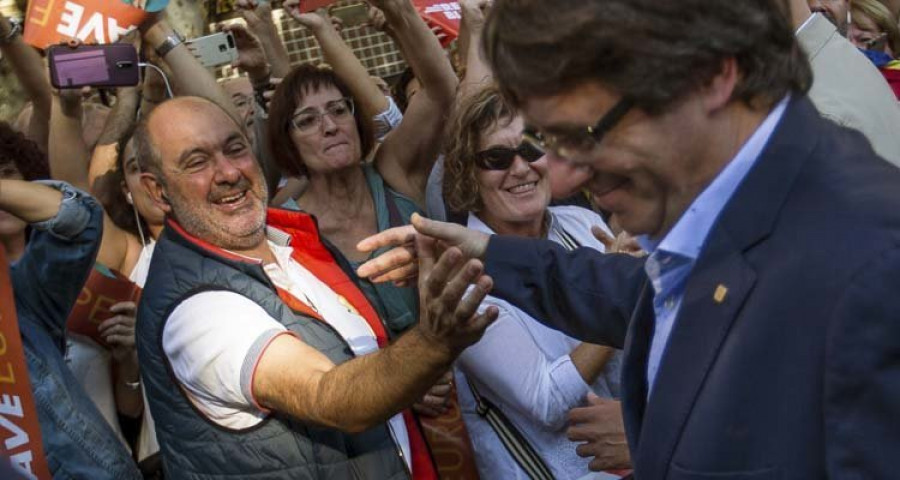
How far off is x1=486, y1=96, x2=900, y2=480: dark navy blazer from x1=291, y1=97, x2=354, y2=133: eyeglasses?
9.19 ft

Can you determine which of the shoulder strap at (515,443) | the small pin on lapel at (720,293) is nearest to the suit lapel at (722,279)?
the small pin on lapel at (720,293)

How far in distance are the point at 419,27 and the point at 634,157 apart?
2.91 meters

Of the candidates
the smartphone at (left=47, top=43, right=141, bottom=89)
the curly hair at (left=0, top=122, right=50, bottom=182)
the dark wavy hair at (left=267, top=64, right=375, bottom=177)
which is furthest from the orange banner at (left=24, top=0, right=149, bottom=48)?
the dark wavy hair at (left=267, top=64, right=375, bottom=177)

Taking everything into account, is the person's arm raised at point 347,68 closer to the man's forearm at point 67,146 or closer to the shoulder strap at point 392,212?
the shoulder strap at point 392,212

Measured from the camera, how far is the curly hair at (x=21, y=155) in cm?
419

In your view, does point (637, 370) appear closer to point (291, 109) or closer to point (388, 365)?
point (388, 365)

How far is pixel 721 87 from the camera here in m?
1.75

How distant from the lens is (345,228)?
432 centimetres

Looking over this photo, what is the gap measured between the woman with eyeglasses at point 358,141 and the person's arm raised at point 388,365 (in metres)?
1.50

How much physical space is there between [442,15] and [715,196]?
13.2ft

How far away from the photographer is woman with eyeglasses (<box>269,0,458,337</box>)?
4.40 metres

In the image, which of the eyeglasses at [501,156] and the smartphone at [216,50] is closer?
the eyeglasses at [501,156]

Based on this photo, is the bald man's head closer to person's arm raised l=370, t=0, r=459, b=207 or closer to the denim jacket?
the denim jacket

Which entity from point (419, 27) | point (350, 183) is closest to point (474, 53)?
point (419, 27)
